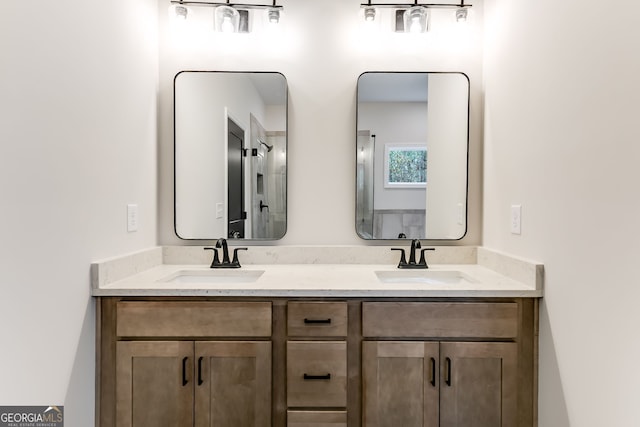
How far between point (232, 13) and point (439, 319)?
1855 millimetres

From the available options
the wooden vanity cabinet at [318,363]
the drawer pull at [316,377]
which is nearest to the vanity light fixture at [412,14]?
the wooden vanity cabinet at [318,363]

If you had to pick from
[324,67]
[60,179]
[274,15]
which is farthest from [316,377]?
[274,15]

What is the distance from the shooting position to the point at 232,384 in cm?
150

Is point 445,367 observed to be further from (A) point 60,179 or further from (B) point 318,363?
(A) point 60,179

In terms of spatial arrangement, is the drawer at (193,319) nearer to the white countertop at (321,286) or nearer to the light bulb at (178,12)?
the white countertop at (321,286)

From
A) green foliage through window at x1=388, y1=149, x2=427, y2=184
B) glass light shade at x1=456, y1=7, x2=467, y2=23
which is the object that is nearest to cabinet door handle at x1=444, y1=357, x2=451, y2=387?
green foliage through window at x1=388, y1=149, x2=427, y2=184

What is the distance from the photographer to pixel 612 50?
3.53ft

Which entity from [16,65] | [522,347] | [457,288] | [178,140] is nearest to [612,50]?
[457,288]

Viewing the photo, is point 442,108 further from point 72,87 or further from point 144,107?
point 72,87

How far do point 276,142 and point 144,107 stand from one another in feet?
2.31

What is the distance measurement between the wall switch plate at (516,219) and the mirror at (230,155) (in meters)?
1.15

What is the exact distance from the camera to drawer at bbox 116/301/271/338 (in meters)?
1.50

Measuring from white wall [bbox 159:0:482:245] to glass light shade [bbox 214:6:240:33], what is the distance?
10cm

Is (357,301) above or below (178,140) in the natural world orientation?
below
